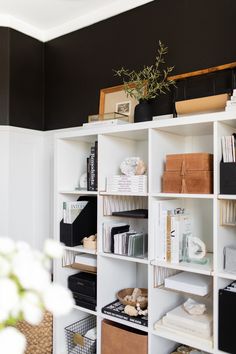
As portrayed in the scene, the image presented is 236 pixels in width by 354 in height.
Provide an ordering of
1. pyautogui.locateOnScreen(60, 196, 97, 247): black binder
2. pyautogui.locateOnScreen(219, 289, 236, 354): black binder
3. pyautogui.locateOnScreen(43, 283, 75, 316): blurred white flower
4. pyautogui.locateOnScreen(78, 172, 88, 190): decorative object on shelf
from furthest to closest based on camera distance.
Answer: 1. pyautogui.locateOnScreen(78, 172, 88, 190): decorative object on shelf
2. pyautogui.locateOnScreen(60, 196, 97, 247): black binder
3. pyautogui.locateOnScreen(219, 289, 236, 354): black binder
4. pyautogui.locateOnScreen(43, 283, 75, 316): blurred white flower

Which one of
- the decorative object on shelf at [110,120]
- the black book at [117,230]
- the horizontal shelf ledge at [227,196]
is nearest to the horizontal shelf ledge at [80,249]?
the black book at [117,230]

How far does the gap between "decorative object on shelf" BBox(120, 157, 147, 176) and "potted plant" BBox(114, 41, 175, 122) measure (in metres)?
0.26

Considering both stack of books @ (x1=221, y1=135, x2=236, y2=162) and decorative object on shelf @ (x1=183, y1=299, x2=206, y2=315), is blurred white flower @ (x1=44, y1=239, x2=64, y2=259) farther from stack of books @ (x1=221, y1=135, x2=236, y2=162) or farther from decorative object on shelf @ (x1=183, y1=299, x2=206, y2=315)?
decorative object on shelf @ (x1=183, y1=299, x2=206, y2=315)

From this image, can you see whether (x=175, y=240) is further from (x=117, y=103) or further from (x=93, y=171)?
(x=117, y=103)

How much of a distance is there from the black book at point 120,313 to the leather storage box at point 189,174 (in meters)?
0.75

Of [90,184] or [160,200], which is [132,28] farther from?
[160,200]

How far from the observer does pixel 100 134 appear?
2.17m

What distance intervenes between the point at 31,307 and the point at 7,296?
4cm

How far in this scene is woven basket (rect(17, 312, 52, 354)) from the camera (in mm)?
2385

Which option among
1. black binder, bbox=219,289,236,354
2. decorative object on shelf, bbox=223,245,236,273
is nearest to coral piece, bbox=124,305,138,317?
black binder, bbox=219,289,236,354

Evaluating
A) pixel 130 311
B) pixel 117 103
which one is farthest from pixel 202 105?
pixel 130 311

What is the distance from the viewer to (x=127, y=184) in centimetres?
205

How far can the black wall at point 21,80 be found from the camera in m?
2.81

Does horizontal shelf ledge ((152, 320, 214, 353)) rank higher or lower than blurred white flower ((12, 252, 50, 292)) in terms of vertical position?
lower
